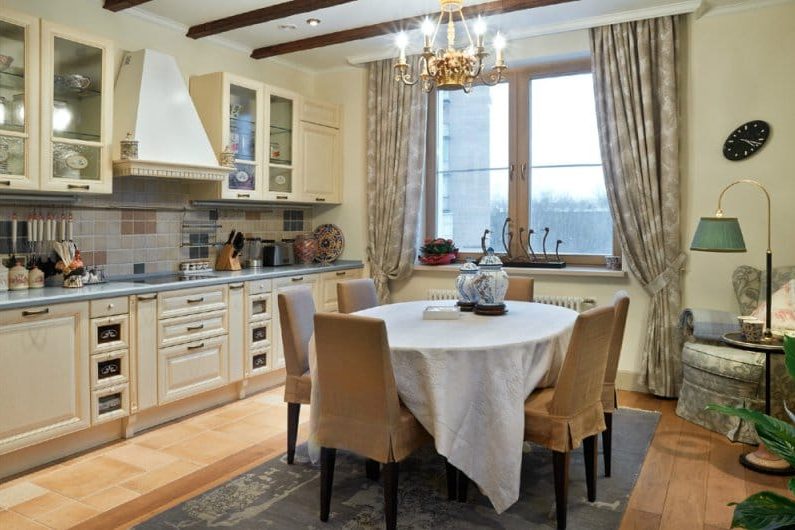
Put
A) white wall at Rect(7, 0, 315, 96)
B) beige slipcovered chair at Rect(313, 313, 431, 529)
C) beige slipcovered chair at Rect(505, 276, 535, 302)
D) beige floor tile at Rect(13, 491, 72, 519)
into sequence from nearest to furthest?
beige slipcovered chair at Rect(313, 313, 431, 529) < beige floor tile at Rect(13, 491, 72, 519) < white wall at Rect(7, 0, 315, 96) < beige slipcovered chair at Rect(505, 276, 535, 302)

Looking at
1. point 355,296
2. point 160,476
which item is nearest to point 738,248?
point 355,296

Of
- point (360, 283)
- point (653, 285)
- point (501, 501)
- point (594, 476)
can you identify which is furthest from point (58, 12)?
point (653, 285)

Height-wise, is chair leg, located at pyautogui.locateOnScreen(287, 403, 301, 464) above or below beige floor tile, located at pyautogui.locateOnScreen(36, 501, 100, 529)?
above

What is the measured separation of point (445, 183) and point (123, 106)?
260 cm

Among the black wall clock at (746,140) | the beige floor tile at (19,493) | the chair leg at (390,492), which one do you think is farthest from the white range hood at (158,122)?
the black wall clock at (746,140)

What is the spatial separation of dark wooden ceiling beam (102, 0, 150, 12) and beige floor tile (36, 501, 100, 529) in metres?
2.82

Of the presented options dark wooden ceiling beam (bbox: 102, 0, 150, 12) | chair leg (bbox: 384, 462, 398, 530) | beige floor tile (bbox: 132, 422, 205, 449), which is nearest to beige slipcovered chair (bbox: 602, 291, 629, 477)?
chair leg (bbox: 384, 462, 398, 530)

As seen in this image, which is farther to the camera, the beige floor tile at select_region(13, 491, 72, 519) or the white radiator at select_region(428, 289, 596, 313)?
the white radiator at select_region(428, 289, 596, 313)

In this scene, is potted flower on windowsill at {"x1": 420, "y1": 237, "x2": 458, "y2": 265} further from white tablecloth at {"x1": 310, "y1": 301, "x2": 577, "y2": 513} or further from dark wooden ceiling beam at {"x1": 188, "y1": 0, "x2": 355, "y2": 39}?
white tablecloth at {"x1": 310, "y1": 301, "x2": 577, "y2": 513}

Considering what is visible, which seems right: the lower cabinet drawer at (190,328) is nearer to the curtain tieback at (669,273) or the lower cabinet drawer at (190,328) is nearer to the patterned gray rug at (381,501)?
the patterned gray rug at (381,501)

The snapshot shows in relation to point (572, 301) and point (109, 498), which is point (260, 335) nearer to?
point (109, 498)

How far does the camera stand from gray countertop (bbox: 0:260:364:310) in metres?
2.96

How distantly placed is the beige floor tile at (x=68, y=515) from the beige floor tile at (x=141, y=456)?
44 cm

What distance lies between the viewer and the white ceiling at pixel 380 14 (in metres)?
3.94
